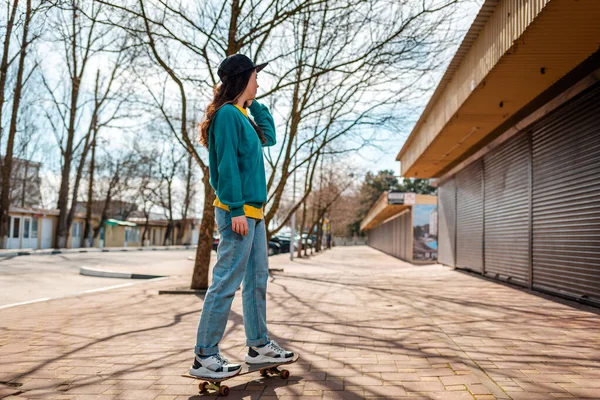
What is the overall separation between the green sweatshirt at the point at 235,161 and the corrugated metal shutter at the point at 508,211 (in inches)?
294

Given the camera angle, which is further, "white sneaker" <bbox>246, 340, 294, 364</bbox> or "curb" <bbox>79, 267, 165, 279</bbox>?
"curb" <bbox>79, 267, 165, 279</bbox>

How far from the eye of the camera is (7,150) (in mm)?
→ 23938

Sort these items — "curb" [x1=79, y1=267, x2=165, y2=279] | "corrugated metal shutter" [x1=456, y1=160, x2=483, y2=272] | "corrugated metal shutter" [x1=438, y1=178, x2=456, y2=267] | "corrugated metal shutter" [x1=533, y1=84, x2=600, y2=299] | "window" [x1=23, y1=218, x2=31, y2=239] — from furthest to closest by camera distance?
"window" [x1=23, y1=218, x2=31, y2=239] → "corrugated metal shutter" [x1=438, y1=178, x2=456, y2=267] → "curb" [x1=79, y1=267, x2=165, y2=279] → "corrugated metal shutter" [x1=456, y1=160, x2=483, y2=272] → "corrugated metal shutter" [x1=533, y1=84, x2=600, y2=299]

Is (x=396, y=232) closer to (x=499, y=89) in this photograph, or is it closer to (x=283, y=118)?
(x=283, y=118)

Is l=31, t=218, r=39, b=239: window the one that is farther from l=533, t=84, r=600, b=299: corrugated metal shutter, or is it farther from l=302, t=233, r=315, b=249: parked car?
l=533, t=84, r=600, b=299: corrugated metal shutter

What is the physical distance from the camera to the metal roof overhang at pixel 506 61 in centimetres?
530

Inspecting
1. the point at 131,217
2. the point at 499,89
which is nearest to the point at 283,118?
the point at 499,89

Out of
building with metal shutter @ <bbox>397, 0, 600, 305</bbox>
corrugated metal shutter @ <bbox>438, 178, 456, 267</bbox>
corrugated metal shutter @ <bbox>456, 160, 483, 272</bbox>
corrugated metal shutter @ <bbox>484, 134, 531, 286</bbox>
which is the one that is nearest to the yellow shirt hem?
building with metal shutter @ <bbox>397, 0, 600, 305</bbox>

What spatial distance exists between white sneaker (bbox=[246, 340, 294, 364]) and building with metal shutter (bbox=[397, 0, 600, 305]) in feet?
13.2

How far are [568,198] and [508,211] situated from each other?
303 centimetres

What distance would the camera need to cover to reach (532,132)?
360 inches

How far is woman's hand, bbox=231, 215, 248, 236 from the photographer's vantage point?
9.84 feet

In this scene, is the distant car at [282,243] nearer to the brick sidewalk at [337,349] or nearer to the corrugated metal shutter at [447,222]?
the corrugated metal shutter at [447,222]

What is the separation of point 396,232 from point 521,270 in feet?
79.2
